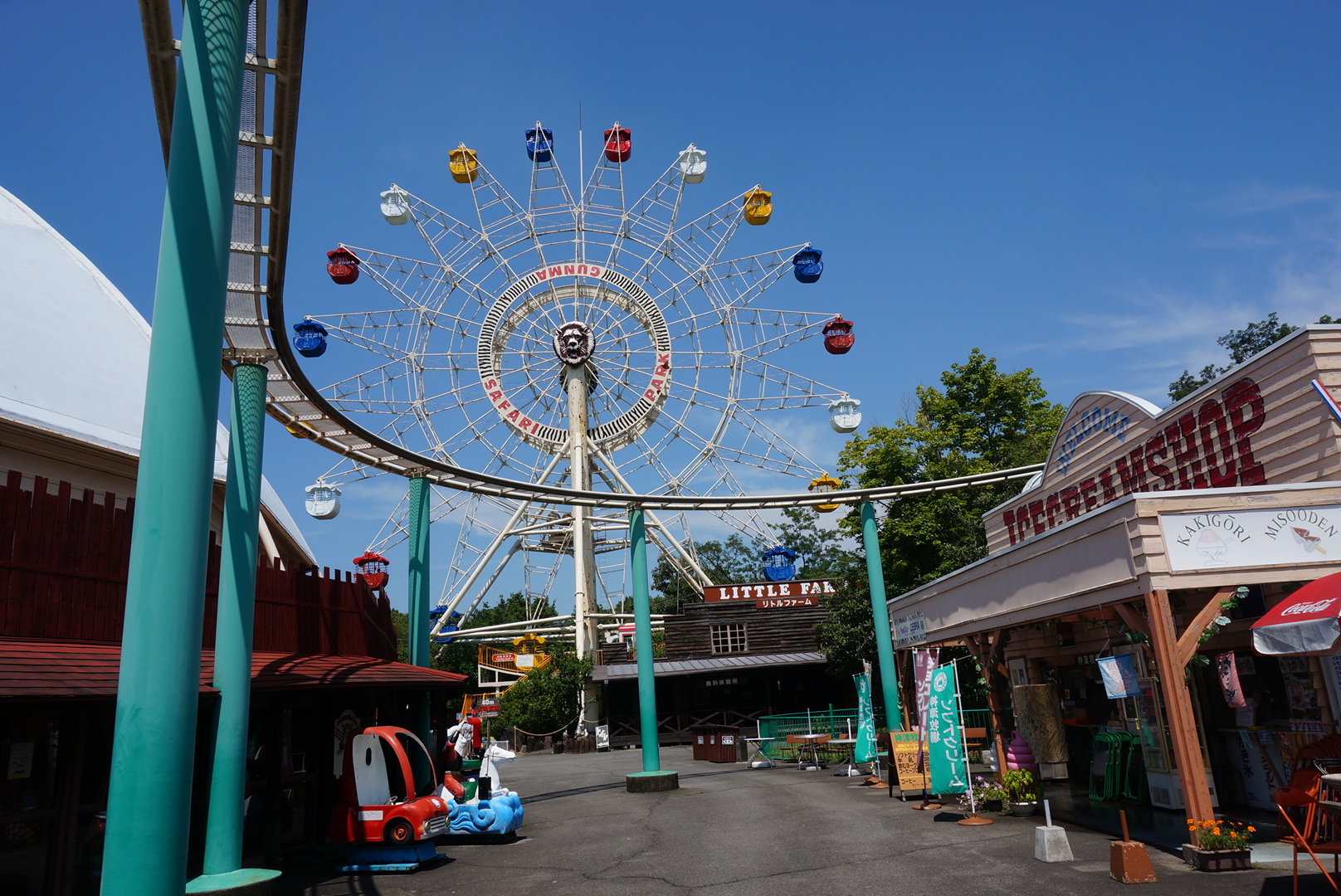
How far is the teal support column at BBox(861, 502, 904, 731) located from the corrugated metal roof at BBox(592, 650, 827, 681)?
525 inches

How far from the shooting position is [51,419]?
42.5 ft

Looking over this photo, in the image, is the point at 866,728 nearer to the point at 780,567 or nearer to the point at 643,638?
the point at 643,638

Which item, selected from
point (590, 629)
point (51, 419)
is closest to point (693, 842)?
point (51, 419)

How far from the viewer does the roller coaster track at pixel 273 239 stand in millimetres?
7141

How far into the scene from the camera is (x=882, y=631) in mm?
20438

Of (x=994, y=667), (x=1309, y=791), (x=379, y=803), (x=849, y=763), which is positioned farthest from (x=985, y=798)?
(x=379, y=803)

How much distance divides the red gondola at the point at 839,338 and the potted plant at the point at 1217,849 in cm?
2272

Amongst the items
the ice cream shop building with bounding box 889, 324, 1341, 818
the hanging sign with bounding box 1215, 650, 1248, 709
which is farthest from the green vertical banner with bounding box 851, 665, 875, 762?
the hanging sign with bounding box 1215, 650, 1248, 709

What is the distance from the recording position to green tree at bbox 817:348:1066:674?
30828 millimetres

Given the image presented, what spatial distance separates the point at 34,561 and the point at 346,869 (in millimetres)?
5398

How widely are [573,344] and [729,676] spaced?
49.3ft

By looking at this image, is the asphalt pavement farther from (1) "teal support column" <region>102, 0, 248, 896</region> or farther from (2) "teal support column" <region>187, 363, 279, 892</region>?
(1) "teal support column" <region>102, 0, 248, 896</region>

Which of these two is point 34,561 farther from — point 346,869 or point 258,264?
point 346,869

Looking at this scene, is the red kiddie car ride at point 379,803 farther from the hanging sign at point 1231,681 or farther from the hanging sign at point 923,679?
the hanging sign at point 1231,681
